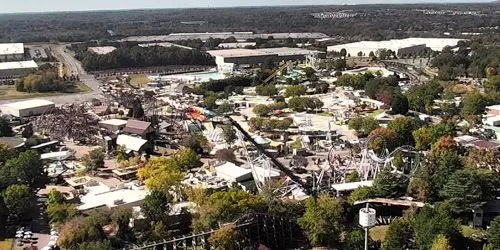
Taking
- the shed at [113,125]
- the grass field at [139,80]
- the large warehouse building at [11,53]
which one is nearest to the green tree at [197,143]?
the shed at [113,125]

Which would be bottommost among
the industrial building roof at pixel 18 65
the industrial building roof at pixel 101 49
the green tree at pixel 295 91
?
the green tree at pixel 295 91

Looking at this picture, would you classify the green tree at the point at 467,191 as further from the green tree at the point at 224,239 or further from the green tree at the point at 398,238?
the green tree at the point at 224,239

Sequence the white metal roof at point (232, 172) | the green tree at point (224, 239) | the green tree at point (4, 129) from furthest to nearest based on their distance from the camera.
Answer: the green tree at point (4, 129) < the white metal roof at point (232, 172) < the green tree at point (224, 239)

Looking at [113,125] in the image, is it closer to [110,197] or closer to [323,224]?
[110,197]

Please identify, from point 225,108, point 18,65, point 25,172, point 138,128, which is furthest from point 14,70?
point 25,172

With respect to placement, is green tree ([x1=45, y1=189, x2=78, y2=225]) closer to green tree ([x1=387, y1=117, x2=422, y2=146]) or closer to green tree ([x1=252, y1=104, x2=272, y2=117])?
green tree ([x1=387, y1=117, x2=422, y2=146])

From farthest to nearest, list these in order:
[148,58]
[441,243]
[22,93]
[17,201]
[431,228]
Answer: [148,58] < [22,93] < [17,201] < [431,228] < [441,243]

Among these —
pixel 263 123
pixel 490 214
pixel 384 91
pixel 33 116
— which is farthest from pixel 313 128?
pixel 33 116
